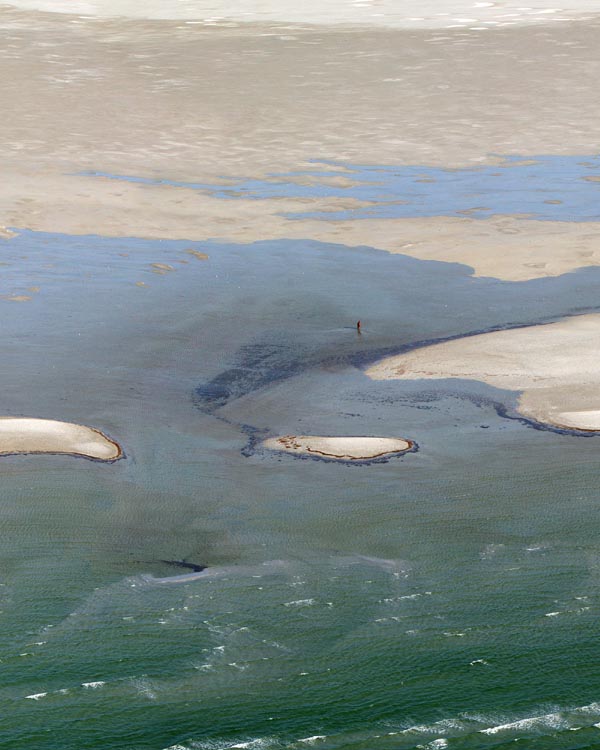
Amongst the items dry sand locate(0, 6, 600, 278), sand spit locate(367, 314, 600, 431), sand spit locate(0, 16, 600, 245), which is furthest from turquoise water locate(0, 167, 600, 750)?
sand spit locate(0, 16, 600, 245)

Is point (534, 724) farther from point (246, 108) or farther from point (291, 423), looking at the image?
point (246, 108)

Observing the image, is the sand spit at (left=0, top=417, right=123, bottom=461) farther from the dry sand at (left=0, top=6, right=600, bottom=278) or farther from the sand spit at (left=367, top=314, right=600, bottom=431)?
the dry sand at (left=0, top=6, right=600, bottom=278)

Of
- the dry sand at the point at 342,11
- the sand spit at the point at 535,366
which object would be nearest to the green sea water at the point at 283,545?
the sand spit at the point at 535,366

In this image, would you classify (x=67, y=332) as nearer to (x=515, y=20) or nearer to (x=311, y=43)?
(x=311, y=43)

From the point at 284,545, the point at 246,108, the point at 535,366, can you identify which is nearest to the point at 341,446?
the point at 284,545

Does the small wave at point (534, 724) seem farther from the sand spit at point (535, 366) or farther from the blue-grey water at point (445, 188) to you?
the blue-grey water at point (445, 188)
